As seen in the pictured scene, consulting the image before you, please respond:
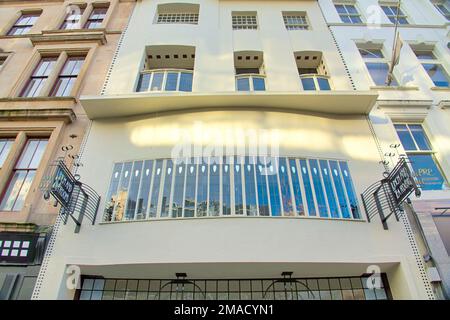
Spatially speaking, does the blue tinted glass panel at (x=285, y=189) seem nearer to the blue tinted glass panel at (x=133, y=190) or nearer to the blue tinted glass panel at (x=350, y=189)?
the blue tinted glass panel at (x=350, y=189)

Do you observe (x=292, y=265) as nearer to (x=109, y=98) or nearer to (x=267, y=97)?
(x=267, y=97)

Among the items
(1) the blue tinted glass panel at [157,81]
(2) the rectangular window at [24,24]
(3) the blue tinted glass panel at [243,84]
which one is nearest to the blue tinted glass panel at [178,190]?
(1) the blue tinted glass panel at [157,81]

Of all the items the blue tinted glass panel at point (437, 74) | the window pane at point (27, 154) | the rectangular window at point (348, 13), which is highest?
the rectangular window at point (348, 13)

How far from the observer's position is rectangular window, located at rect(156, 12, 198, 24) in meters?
14.6

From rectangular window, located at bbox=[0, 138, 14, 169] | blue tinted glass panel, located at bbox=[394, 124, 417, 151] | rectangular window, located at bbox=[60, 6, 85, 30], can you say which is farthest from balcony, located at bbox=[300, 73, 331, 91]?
rectangular window, located at bbox=[0, 138, 14, 169]

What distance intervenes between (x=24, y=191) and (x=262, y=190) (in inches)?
313

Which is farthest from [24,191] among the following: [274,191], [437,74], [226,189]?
[437,74]

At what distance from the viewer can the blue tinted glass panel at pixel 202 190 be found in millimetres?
8445

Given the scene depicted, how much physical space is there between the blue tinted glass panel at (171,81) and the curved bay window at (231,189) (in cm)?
357

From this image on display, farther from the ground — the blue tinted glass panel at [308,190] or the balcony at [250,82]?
the balcony at [250,82]

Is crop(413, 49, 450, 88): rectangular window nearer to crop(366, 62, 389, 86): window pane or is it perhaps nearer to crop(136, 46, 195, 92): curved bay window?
crop(366, 62, 389, 86): window pane

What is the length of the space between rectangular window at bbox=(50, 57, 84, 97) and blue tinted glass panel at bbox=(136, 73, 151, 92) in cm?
285

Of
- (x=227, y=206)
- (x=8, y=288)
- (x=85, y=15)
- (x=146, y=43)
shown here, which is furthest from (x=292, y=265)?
(x=85, y=15)

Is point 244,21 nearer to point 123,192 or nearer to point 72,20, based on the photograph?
point 72,20
